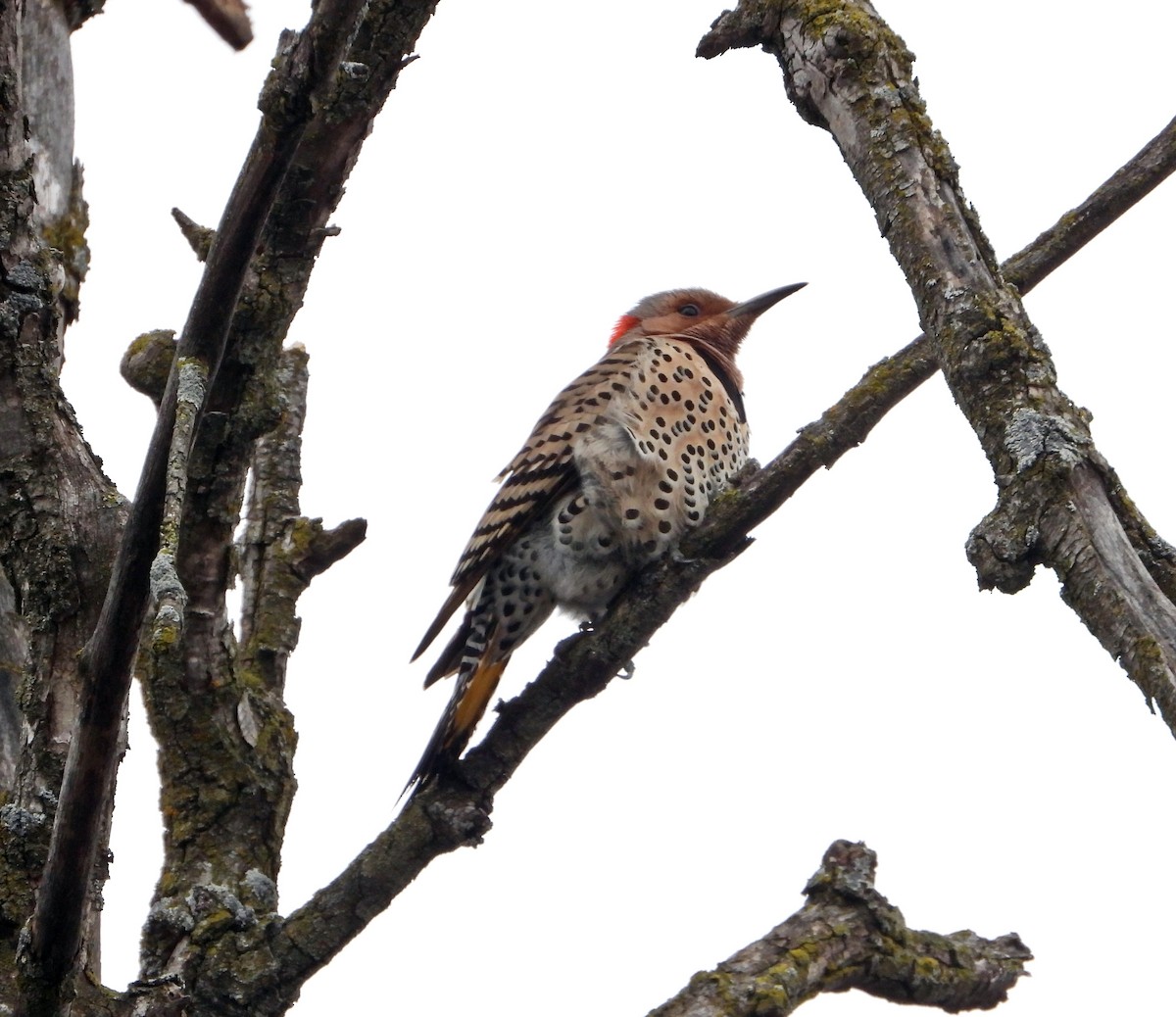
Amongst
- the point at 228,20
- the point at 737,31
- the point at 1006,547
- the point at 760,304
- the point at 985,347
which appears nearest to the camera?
the point at 1006,547

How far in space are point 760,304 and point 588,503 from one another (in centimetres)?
199

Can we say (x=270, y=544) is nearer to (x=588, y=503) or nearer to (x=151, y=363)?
(x=151, y=363)

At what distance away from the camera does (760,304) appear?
679 centimetres

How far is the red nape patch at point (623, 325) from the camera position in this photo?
24.5 ft

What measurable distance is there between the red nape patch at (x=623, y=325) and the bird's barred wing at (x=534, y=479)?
5.11 feet

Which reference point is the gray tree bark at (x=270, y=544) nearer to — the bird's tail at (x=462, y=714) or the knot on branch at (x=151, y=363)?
the knot on branch at (x=151, y=363)

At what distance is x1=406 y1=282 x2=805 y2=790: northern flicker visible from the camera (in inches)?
199

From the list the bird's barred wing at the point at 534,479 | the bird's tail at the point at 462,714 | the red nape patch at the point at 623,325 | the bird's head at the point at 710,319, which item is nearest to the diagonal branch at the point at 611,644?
the bird's tail at the point at 462,714

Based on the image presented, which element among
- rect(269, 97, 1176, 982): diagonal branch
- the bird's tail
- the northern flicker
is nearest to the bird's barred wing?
the northern flicker

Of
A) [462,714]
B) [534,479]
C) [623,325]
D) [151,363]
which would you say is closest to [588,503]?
[534,479]

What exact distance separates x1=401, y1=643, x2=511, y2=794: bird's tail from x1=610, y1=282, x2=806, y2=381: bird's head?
226 centimetres

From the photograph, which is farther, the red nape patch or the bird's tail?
the red nape patch

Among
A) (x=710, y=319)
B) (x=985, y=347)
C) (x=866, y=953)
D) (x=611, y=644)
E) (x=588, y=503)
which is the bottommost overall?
(x=866, y=953)

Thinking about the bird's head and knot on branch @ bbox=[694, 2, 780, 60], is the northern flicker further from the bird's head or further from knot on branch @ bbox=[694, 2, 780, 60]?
knot on branch @ bbox=[694, 2, 780, 60]
